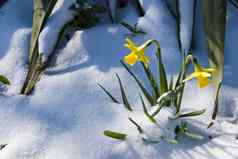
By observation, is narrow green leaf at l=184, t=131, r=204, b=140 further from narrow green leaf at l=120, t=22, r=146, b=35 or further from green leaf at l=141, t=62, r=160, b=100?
narrow green leaf at l=120, t=22, r=146, b=35

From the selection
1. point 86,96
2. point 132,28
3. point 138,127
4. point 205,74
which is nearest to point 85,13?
point 132,28

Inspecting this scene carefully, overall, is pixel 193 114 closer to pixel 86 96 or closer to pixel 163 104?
pixel 163 104

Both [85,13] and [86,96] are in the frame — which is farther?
[85,13]

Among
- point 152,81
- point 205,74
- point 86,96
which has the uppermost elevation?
point 205,74

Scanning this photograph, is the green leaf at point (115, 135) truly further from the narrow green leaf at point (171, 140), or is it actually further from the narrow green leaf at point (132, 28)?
the narrow green leaf at point (132, 28)

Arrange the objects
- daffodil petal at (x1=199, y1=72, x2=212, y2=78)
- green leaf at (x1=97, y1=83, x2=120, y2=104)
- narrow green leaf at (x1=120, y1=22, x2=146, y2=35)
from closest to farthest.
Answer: daffodil petal at (x1=199, y1=72, x2=212, y2=78), green leaf at (x1=97, y1=83, x2=120, y2=104), narrow green leaf at (x1=120, y1=22, x2=146, y2=35)

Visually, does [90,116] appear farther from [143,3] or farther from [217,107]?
[143,3]

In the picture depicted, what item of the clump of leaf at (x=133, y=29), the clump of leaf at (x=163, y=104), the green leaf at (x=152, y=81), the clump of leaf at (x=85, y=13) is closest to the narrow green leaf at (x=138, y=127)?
the clump of leaf at (x=163, y=104)

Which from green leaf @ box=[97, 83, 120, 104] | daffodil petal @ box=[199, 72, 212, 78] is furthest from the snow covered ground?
daffodil petal @ box=[199, 72, 212, 78]

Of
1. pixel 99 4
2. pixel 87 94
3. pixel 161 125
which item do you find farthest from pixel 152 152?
pixel 99 4
